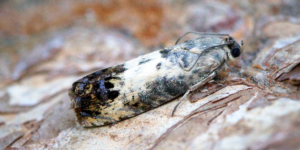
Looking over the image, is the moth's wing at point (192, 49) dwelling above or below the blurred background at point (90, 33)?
below

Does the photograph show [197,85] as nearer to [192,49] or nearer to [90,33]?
[192,49]

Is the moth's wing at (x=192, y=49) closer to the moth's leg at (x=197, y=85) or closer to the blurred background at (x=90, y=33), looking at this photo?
the moth's leg at (x=197, y=85)

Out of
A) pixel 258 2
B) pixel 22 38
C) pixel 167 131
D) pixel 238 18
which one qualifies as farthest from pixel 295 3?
pixel 22 38

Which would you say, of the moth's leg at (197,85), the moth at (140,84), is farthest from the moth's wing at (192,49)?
the moth's leg at (197,85)

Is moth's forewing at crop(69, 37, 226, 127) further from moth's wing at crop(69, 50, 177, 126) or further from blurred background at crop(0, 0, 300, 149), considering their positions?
blurred background at crop(0, 0, 300, 149)

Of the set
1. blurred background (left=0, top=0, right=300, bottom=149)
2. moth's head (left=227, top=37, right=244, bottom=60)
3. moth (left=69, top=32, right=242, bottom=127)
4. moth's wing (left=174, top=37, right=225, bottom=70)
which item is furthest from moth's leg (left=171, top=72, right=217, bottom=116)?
blurred background (left=0, top=0, right=300, bottom=149)

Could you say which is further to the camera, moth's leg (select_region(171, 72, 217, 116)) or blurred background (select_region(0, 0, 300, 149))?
blurred background (select_region(0, 0, 300, 149))
